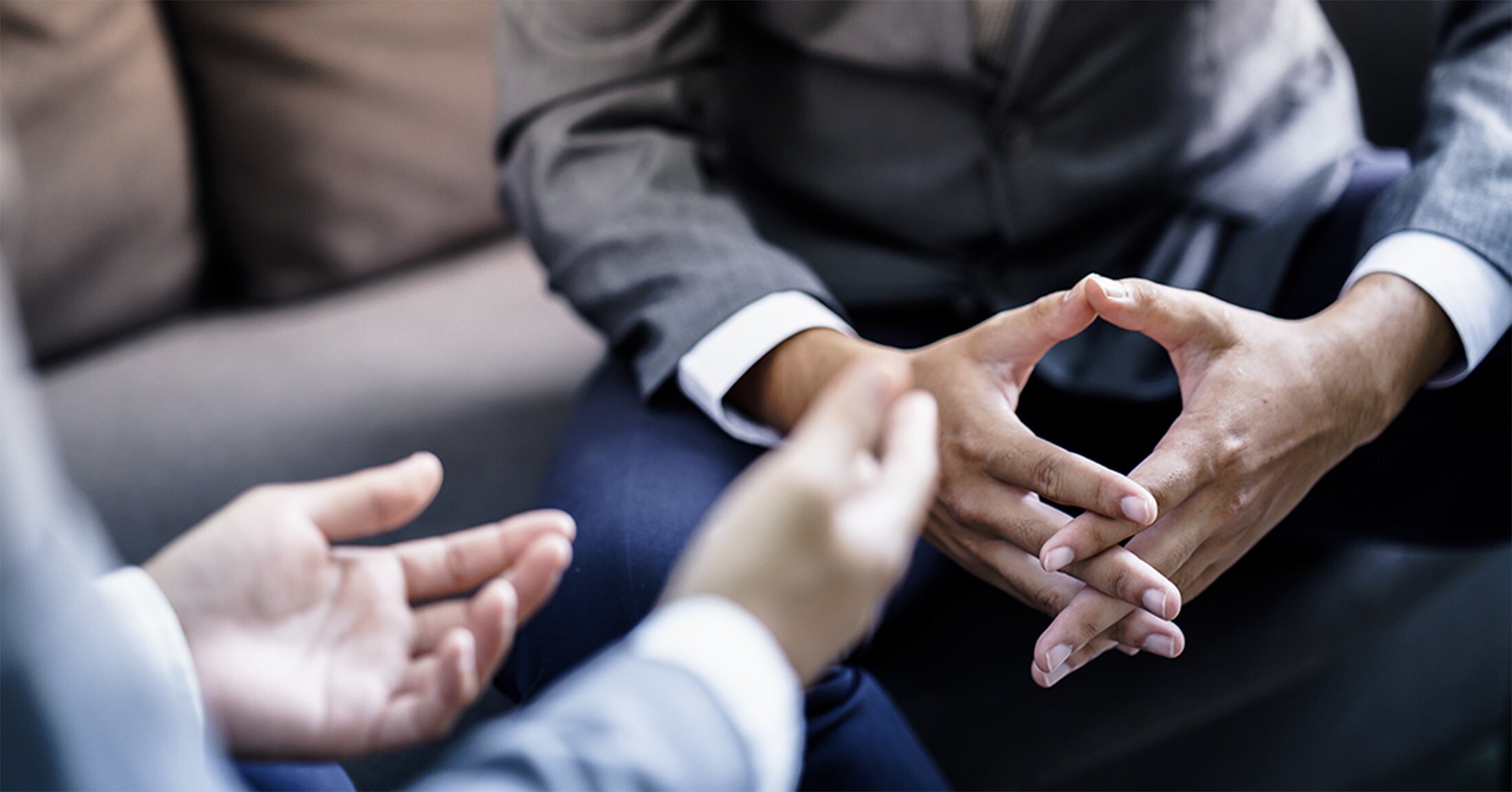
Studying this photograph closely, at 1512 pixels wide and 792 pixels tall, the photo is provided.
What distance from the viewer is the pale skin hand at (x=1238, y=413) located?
0.51 m

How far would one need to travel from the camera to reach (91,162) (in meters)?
0.87

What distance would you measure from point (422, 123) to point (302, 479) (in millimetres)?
401

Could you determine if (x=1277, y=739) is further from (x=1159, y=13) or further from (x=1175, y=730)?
(x=1159, y=13)

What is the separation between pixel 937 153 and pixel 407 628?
47 centimetres

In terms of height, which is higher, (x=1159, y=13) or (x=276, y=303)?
(x=1159, y=13)

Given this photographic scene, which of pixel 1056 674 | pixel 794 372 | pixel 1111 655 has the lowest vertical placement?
pixel 1111 655

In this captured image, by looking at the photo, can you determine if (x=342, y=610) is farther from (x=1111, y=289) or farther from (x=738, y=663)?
(x=1111, y=289)

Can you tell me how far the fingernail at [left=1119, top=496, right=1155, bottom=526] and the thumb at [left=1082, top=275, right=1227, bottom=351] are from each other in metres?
0.09

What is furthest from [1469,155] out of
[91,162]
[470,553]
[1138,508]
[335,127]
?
[91,162]

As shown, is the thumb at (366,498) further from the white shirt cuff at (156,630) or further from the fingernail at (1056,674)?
the fingernail at (1056,674)

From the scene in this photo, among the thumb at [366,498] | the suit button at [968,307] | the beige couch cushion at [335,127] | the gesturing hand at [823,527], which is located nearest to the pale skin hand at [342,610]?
the thumb at [366,498]

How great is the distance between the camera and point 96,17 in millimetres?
866

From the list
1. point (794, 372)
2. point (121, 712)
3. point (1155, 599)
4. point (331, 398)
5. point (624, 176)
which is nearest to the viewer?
point (121, 712)

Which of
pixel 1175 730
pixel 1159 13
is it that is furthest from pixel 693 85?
pixel 1175 730
